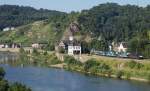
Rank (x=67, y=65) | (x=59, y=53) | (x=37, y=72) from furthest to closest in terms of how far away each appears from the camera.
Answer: (x=59, y=53) < (x=67, y=65) < (x=37, y=72)

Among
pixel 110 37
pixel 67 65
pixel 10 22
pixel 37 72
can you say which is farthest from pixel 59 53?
pixel 10 22

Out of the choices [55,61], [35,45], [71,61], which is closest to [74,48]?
[55,61]

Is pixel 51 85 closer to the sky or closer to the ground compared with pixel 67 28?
closer to the ground

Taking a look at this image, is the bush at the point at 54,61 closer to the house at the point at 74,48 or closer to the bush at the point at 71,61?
the bush at the point at 71,61

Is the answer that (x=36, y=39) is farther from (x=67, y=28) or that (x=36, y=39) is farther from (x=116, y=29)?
(x=116, y=29)

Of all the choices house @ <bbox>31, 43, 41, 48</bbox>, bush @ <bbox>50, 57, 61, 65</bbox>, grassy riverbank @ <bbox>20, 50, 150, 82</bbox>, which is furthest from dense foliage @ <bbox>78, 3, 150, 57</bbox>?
grassy riverbank @ <bbox>20, 50, 150, 82</bbox>

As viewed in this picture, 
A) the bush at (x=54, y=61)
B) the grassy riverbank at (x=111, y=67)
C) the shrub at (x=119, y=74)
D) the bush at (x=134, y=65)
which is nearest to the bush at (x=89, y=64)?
the grassy riverbank at (x=111, y=67)

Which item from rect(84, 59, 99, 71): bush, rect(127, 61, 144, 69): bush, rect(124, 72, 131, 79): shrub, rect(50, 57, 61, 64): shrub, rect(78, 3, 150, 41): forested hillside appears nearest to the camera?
rect(124, 72, 131, 79): shrub

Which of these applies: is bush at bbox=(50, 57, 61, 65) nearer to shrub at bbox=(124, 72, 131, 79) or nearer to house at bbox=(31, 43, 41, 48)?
shrub at bbox=(124, 72, 131, 79)
